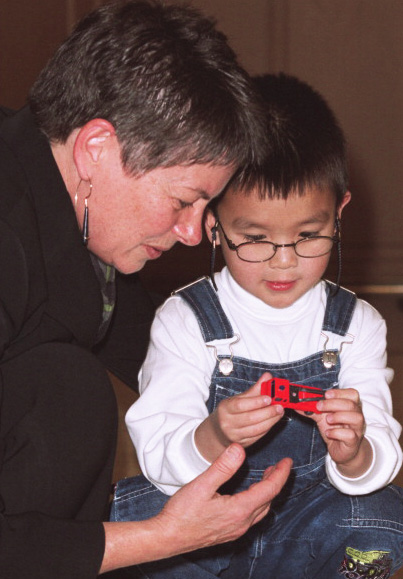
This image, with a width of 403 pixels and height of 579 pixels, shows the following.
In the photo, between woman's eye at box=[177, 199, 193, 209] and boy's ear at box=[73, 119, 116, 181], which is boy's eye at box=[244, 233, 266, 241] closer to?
woman's eye at box=[177, 199, 193, 209]

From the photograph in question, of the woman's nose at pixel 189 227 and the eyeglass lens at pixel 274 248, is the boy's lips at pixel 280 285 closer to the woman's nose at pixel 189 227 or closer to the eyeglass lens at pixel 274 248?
the eyeglass lens at pixel 274 248

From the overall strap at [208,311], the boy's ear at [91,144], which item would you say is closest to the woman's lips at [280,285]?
the overall strap at [208,311]

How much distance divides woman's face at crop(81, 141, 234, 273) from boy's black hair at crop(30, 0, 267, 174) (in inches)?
0.8

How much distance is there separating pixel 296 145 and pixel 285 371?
40 cm

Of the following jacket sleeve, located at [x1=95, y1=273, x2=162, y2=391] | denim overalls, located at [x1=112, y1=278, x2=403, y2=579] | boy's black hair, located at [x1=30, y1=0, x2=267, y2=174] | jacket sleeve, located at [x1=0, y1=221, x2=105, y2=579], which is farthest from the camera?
jacket sleeve, located at [x1=95, y1=273, x2=162, y2=391]

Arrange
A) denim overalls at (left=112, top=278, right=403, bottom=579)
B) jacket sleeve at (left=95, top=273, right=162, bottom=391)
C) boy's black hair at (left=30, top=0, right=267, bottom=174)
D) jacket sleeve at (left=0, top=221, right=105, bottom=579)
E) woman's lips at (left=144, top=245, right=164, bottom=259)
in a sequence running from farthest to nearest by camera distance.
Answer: jacket sleeve at (left=95, top=273, right=162, bottom=391) < denim overalls at (left=112, top=278, right=403, bottom=579) < woman's lips at (left=144, top=245, right=164, bottom=259) < boy's black hair at (left=30, top=0, right=267, bottom=174) < jacket sleeve at (left=0, top=221, right=105, bottom=579)

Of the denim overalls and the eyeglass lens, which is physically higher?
the eyeglass lens

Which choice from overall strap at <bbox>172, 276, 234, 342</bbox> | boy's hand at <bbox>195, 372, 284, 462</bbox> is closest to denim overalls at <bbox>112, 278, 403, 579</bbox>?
overall strap at <bbox>172, 276, 234, 342</bbox>

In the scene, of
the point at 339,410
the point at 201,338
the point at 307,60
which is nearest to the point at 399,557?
the point at 339,410

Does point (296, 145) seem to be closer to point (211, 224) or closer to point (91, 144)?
point (211, 224)

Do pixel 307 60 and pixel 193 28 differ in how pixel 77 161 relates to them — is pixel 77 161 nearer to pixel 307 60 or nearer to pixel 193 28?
pixel 193 28

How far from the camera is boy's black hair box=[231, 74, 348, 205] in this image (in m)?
1.60

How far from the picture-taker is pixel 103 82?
140 centimetres

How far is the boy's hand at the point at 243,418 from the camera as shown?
1396mm
